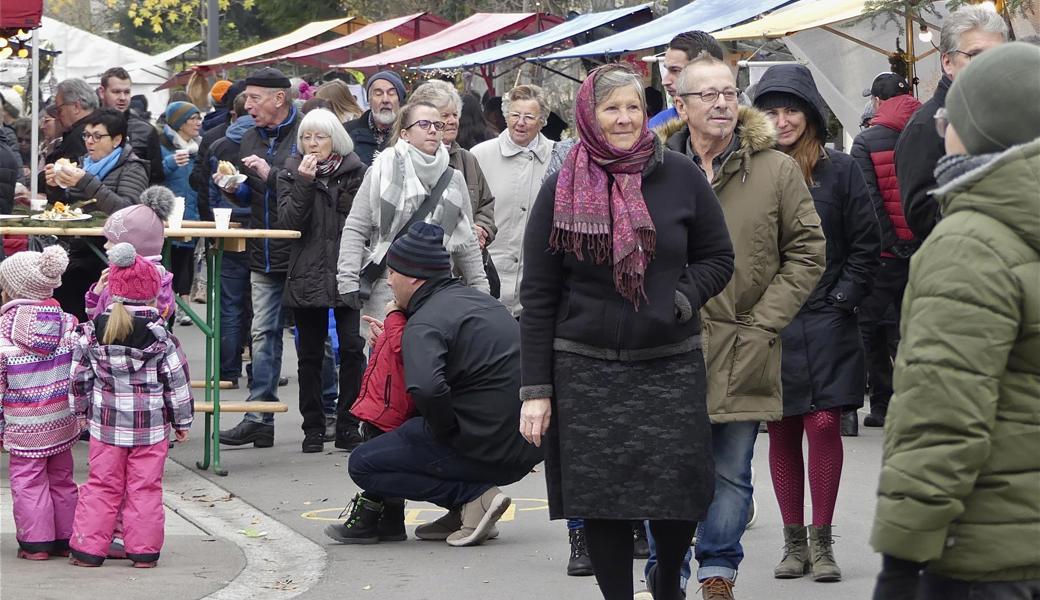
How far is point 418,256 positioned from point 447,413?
73 centimetres

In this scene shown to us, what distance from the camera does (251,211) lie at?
10000 millimetres

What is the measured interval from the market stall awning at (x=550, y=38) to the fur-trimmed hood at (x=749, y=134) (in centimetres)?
1160

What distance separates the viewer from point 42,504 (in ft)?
21.9

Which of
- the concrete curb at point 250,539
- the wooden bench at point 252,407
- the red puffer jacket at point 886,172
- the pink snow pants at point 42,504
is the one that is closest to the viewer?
the concrete curb at point 250,539

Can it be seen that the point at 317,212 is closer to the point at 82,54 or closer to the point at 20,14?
the point at 20,14

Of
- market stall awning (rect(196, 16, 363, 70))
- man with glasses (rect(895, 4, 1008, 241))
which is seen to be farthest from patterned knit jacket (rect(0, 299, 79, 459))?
market stall awning (rect(196, 16, 363, 70))

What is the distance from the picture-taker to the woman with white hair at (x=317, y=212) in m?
9.07

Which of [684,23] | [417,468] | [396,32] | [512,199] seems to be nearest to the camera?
[417,468]

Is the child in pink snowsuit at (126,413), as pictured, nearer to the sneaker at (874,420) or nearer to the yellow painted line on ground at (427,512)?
the yellow painted line on ground at (427,512)

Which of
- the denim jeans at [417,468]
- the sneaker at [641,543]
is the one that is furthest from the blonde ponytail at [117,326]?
the sneaker at [641,543]

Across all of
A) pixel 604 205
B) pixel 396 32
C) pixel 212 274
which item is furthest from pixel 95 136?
pixel 396 32

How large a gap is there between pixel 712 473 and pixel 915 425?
199cm

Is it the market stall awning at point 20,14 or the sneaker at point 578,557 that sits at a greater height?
the market stall awning at point 20,14

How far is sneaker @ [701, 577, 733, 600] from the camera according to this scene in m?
5.72
